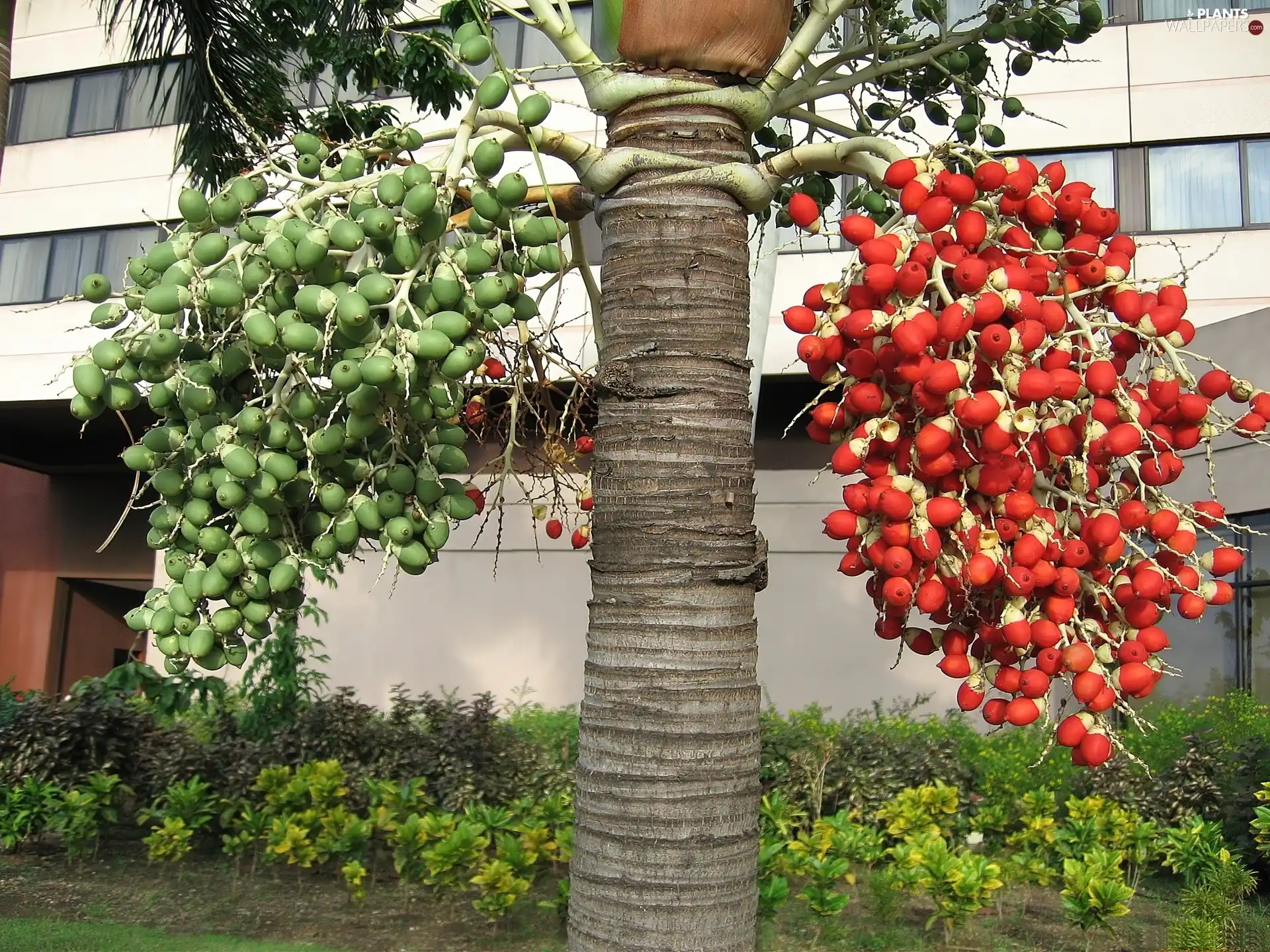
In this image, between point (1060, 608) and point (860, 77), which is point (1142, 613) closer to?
point (1060, 608)

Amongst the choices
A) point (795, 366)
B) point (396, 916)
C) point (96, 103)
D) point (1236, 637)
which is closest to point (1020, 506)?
point (396, 916)

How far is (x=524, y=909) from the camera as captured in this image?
5.97 metres

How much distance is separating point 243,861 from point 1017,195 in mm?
6910

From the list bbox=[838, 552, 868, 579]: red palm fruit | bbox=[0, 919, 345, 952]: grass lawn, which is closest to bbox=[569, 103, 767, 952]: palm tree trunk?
bbox=[838, 552, 868, 579]: red palm fruit

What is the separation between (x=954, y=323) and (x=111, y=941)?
546 cm

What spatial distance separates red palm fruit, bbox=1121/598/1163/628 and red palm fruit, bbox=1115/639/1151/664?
27 mm

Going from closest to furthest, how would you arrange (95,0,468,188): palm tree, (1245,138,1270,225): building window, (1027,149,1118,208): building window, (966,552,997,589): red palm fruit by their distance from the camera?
(966,552,997,589): red palm fruit
(95,0,468,188): palm tree
(1245,138,1270,225): building window
(1027,149,1118,208): building window

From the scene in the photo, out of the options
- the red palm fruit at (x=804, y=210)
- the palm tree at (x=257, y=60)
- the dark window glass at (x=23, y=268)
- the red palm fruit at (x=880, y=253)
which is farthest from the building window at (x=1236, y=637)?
the dark window glass at (x=23, y=268)

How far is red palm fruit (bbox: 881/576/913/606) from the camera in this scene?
157cm

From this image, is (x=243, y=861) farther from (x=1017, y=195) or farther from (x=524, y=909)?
(x=1017, y=195)

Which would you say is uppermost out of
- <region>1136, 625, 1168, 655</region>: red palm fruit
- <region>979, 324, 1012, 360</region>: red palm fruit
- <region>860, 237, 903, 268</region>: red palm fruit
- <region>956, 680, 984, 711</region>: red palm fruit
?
<region>860, 237, 903, 268</region>: red palm fruit

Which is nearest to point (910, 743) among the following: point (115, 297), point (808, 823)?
point (808, 823)

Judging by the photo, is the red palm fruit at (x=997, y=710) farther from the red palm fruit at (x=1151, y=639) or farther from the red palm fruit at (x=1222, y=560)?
the red palm fruit at (x=1222, y=560)

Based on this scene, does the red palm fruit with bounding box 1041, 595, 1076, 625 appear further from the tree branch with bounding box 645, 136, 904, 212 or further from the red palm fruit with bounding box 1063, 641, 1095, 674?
the tree branch with bounding box 645, 136, 904, 212
